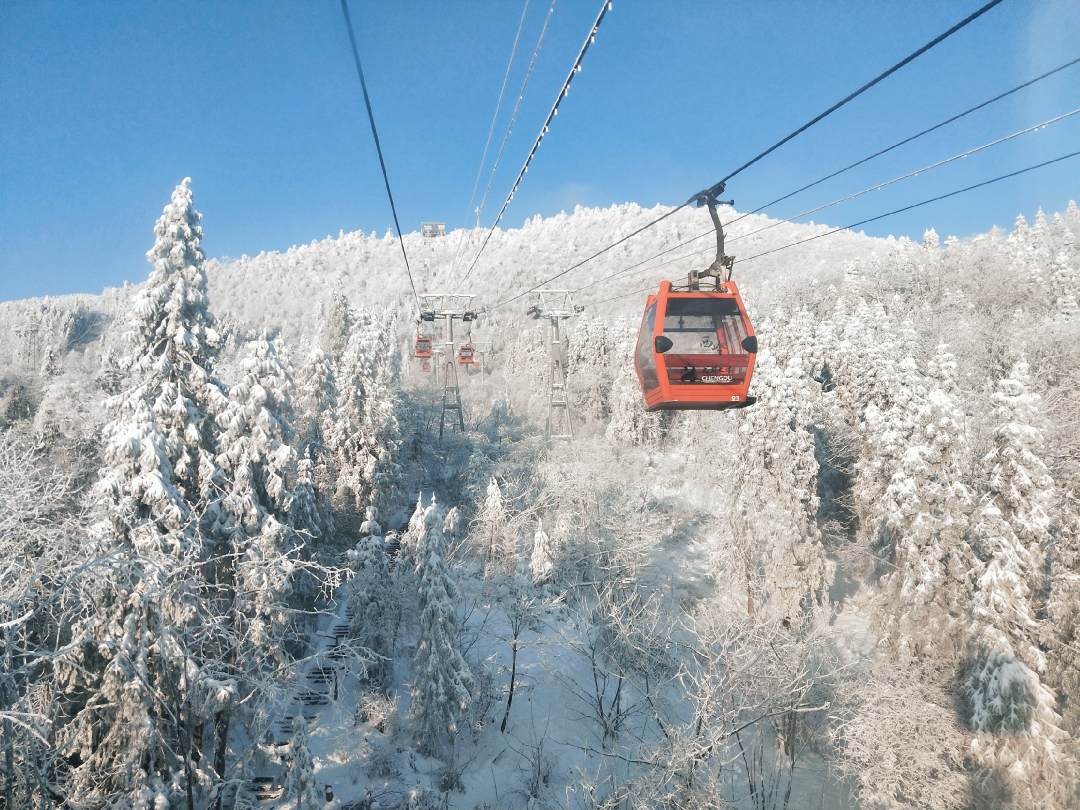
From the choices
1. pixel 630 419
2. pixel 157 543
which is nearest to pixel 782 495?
pixel 630 419

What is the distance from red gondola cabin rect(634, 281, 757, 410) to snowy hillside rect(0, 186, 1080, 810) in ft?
21.9

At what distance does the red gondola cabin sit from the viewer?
9.47 meters

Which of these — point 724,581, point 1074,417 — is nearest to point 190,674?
point 724,581

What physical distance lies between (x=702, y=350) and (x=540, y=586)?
2616cm

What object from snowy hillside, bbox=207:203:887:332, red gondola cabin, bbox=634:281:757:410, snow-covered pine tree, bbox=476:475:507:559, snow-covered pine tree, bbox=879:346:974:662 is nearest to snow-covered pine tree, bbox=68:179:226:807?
red gondola cabin, bbox=634:281:757:410

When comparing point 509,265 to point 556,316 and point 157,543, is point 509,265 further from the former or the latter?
point 157,543

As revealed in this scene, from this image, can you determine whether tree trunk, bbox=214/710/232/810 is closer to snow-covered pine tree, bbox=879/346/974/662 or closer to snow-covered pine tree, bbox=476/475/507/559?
snow-covered pine tree, bbox=476/475/507/559

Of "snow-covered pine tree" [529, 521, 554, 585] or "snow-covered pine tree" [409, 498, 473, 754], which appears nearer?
"snow-covered pine tree" [409, 498, 473, 754]

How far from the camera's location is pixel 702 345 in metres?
9.70

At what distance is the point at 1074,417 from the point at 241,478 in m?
33.2

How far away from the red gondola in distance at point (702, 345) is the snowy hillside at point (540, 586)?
22.1ft

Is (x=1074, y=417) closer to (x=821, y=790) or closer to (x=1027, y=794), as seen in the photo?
(x=1027, y=794)

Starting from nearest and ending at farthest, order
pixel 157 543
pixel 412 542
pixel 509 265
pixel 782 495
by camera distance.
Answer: pixel 157 543 < pixel 412 542 < pixel 782 495 < pixel 509 265

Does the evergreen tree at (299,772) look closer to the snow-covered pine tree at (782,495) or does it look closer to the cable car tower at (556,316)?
the cable car tower at (556,316)
